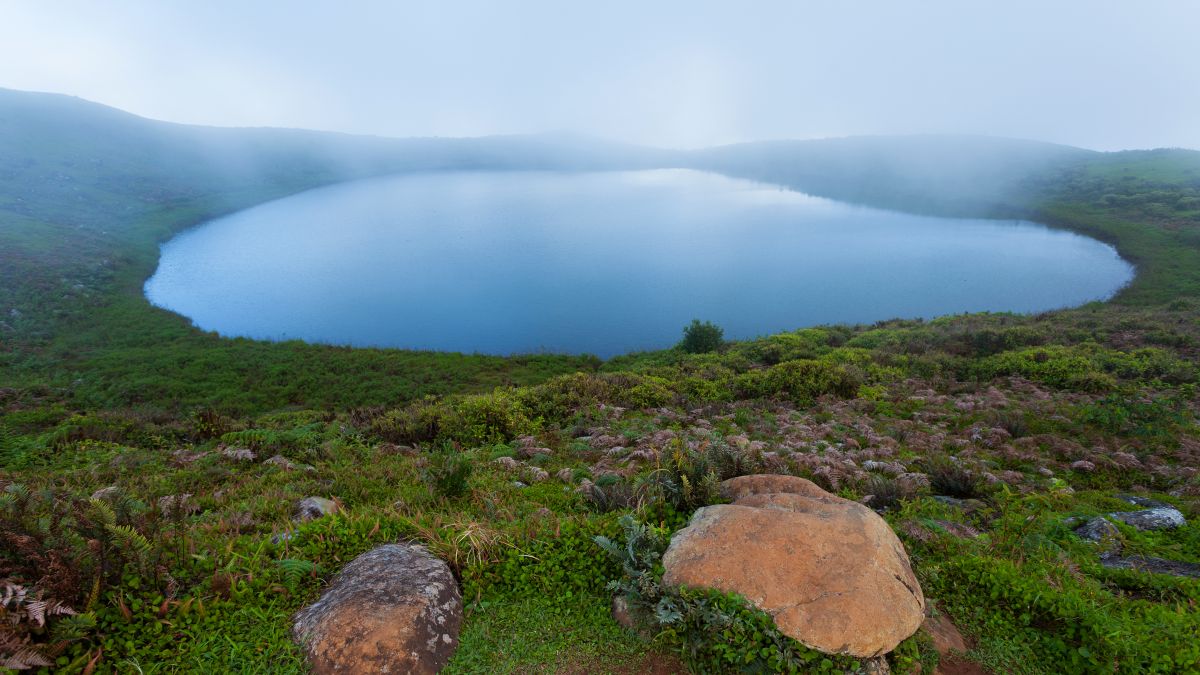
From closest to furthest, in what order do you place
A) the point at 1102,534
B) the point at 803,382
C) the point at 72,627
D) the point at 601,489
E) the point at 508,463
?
the point at 72,627, the point at 1102,534, the point at 601,489, the point at 508,463, the point at 803,382

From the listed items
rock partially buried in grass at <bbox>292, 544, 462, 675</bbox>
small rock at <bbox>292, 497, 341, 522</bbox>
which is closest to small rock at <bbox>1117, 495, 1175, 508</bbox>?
rock partially buried in grass at <bbox>292, 544, 462, 675</bbox>

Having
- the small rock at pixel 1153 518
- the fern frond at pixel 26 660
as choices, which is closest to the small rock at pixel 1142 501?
the small rock at pixel 1153 518

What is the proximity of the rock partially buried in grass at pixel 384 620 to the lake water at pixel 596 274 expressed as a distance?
110 feet

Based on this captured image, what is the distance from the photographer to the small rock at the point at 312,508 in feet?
22.3

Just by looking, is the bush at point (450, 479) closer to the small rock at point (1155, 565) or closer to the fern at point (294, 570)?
the fern at point (294, 570)

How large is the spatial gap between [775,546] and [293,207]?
13868 centimetres

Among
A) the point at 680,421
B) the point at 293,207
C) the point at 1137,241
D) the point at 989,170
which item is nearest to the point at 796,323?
the point at 680,421

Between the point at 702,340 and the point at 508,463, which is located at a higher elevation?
the point at 508,463

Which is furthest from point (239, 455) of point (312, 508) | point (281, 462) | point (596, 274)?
point (596, 274)

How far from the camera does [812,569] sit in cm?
445

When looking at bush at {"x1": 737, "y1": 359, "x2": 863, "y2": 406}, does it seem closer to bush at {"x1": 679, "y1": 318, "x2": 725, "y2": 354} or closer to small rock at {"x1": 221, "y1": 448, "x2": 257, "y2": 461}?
bush at {"x1": 679, "y1": 318, "x2": 725, "y2": 354}

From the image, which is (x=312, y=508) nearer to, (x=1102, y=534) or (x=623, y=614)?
(x=623, y=614)

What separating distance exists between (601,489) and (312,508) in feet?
13.6

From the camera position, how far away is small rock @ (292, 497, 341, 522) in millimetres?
6805
